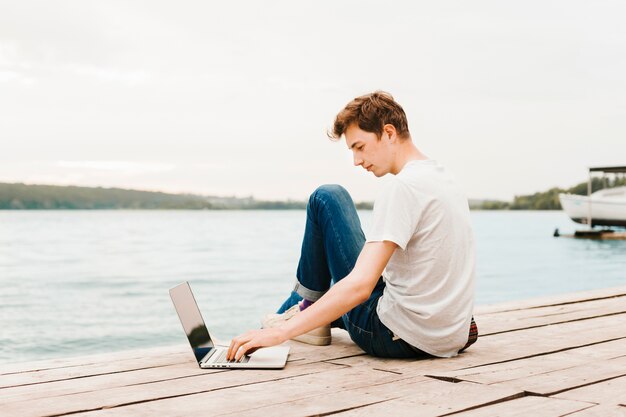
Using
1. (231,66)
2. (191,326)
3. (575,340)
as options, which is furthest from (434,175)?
(231,66)

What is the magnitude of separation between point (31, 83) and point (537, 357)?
168ft

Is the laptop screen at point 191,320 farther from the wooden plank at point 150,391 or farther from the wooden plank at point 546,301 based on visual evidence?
the wooden plank at point 546,301

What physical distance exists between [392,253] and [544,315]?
1.84 meters

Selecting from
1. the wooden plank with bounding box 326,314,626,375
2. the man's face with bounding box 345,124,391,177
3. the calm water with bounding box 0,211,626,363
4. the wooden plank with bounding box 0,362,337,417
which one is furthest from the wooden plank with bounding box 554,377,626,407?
the calm water with bounding box 0,211,626,363

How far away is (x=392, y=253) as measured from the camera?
231cm

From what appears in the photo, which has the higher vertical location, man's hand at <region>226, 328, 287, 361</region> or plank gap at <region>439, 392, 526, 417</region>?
man's hand at <region>226, 328, 287, 361</region>

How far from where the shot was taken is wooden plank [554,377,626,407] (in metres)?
1.98

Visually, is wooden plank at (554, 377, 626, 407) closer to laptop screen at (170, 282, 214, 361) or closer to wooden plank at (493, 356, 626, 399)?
wooden plank at (493, 356, 626, 399)

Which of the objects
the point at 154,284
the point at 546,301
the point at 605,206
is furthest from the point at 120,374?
the point at 605,206

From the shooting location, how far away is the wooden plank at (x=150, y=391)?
1.93 m

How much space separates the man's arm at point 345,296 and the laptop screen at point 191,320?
0.99 feet

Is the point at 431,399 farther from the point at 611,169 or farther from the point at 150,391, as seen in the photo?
the point at 611,169

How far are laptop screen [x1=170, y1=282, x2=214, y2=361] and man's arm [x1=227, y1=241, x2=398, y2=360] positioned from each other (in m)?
0.30

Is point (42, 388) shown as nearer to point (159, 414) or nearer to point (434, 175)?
point (159, 414)
